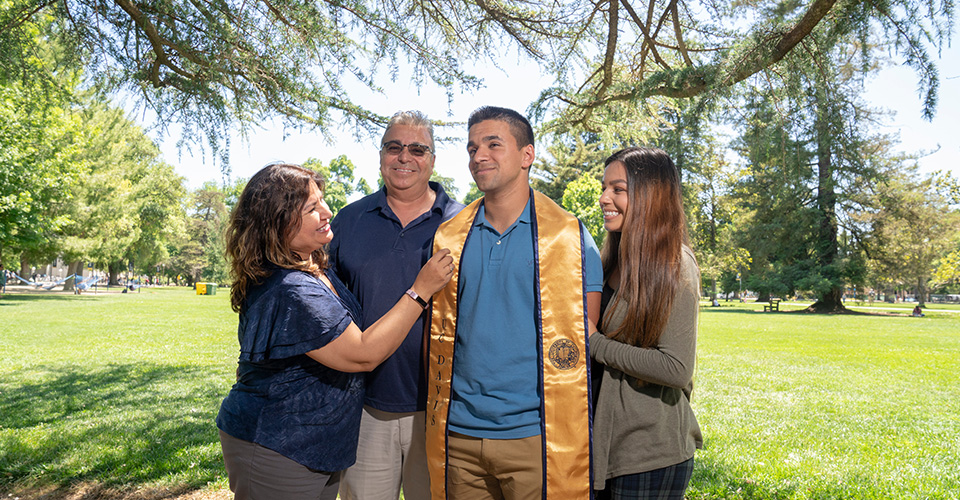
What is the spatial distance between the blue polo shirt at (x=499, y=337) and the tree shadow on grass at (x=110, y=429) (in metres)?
3.69

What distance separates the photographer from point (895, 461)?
6.23 metres

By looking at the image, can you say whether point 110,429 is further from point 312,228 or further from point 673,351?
point 673,351

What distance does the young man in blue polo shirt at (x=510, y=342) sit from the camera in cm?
229

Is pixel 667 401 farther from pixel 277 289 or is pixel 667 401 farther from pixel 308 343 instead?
pixel 277 289

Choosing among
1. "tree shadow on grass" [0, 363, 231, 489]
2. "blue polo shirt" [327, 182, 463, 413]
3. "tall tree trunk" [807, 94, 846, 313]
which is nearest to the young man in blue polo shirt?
"blue polo shirt" [327, 182, 463, 413]

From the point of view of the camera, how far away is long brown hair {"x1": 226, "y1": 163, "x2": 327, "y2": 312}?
2.30m

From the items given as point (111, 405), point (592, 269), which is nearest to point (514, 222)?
point (592, 269)

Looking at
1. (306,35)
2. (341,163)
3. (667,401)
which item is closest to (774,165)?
(667,401)

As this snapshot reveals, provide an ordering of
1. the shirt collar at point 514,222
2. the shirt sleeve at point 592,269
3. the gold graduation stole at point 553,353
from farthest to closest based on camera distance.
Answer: the shirt collar at point 514,222 → the shirt sleeve at point 592,269 → the gold graduation stole at point 553,353

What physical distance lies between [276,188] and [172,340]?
→ 51.8 feet

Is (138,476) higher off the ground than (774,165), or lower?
lower

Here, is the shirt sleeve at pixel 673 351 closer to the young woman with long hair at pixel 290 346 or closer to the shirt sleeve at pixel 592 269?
the shirt sleeve at pixel 592 269

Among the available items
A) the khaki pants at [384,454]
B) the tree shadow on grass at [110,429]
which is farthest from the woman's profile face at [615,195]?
the tree shadow on grass at [110,429]

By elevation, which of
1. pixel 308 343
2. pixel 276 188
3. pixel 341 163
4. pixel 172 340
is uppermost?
pixel 341 163
